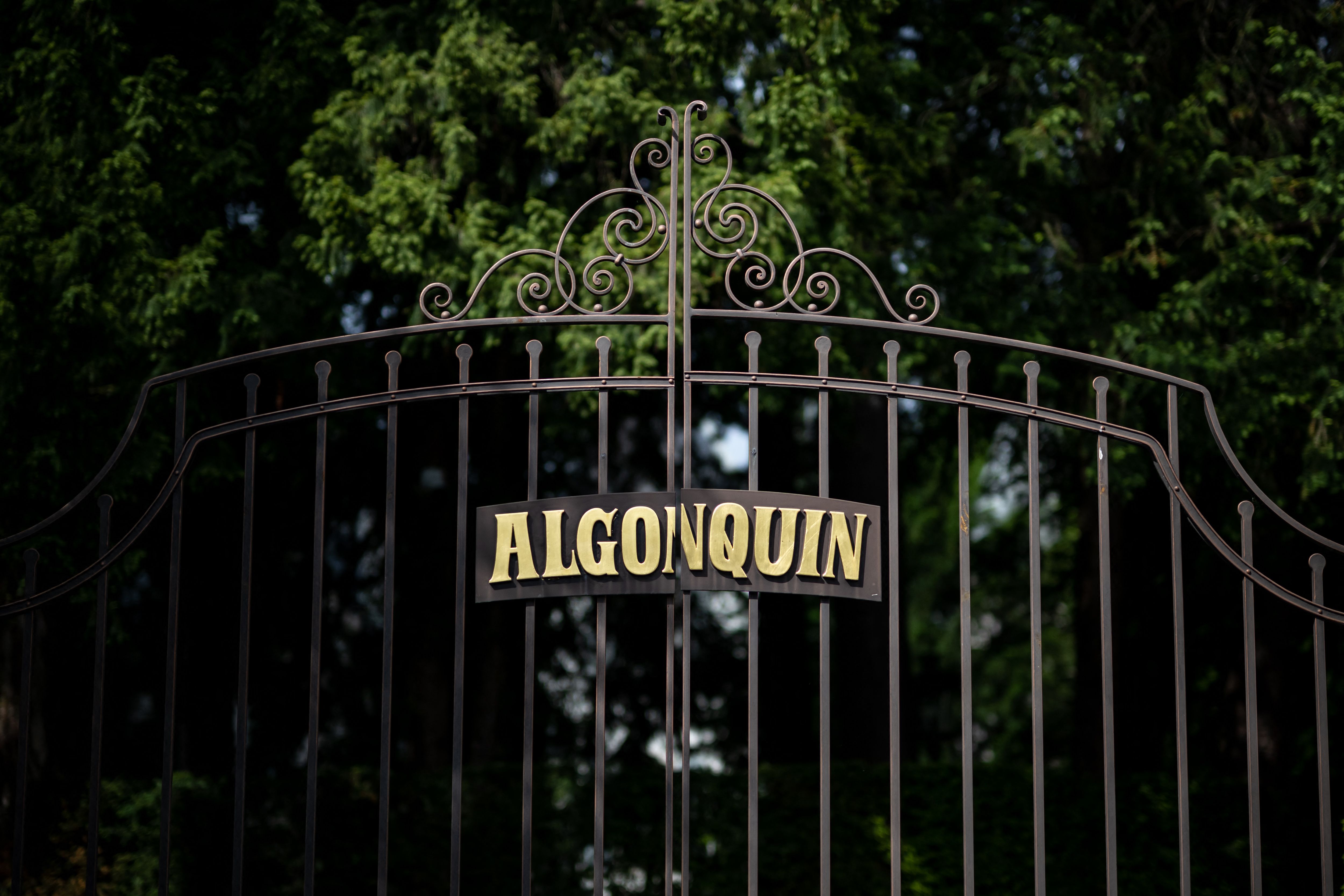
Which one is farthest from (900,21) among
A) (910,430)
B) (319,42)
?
(319,42)

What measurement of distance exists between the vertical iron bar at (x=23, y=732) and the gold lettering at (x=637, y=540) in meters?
1.95

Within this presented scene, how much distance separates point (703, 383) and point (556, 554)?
0.81 meters

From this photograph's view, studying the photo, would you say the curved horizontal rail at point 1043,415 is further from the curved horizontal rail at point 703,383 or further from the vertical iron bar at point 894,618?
the vertical iron bar at point 894,618

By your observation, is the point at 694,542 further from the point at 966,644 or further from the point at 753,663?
the point at 966,644

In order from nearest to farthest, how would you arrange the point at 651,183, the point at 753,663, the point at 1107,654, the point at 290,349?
the point at 753,663
the point at 1107,654
the point at 290,349
the point at 651,183

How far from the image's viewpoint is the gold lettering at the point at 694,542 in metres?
4.43

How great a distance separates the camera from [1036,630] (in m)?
4.47

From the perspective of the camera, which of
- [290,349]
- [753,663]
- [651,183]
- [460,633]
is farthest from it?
[651,183]

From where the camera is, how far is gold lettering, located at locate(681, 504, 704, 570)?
4430mm

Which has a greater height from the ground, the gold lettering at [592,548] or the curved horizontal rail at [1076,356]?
the curved horizontal rail at [1076,356]

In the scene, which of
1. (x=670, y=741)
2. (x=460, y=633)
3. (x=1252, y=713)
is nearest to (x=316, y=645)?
(x=460, y=633)

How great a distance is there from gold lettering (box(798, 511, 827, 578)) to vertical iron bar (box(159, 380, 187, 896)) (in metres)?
2.03

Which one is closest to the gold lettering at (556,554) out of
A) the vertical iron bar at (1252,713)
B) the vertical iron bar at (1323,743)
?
the vertical iron bar at (1252,713)

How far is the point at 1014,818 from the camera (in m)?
10.7
